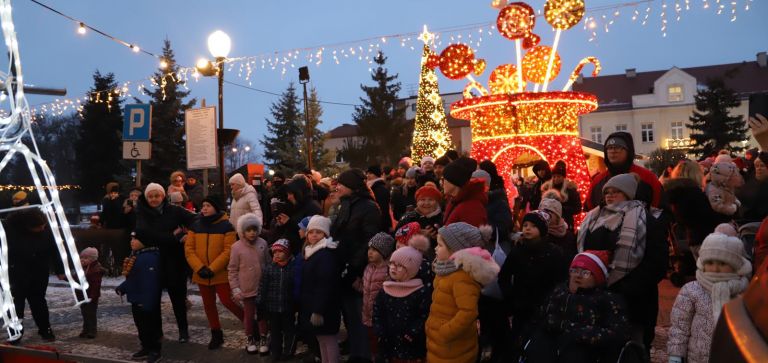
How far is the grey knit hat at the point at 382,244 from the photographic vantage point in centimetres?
599

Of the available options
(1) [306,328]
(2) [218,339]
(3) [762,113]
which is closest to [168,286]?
(2) [218,339]

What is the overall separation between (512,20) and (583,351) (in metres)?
9.03

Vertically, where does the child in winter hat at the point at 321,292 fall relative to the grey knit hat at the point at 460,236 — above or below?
below

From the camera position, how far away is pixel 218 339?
748cm

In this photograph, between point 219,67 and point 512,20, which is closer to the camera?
point 219,67

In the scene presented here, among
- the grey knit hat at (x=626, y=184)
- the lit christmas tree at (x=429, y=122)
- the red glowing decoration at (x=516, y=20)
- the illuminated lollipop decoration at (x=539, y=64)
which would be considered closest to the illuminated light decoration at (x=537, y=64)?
the illuminated lollipop decoration at (x=539, y=64)

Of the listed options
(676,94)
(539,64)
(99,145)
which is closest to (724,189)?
(539,64)

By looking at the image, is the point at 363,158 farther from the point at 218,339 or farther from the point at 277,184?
the point at 218,339

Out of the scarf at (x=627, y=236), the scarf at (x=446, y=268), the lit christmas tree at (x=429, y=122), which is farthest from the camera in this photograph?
the lit christmas tree at (x=429, y=122)

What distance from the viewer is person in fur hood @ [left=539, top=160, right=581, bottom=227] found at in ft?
29.9

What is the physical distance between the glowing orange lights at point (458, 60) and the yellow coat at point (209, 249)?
655 cm

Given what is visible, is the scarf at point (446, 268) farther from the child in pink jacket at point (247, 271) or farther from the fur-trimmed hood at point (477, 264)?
the child in pink jacket at point (247, 271)

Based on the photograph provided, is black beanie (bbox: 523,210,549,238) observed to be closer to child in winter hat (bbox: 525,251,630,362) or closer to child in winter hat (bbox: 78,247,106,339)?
child in winter hat (bbox: 525,251,630,362)

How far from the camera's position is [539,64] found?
12477mm
